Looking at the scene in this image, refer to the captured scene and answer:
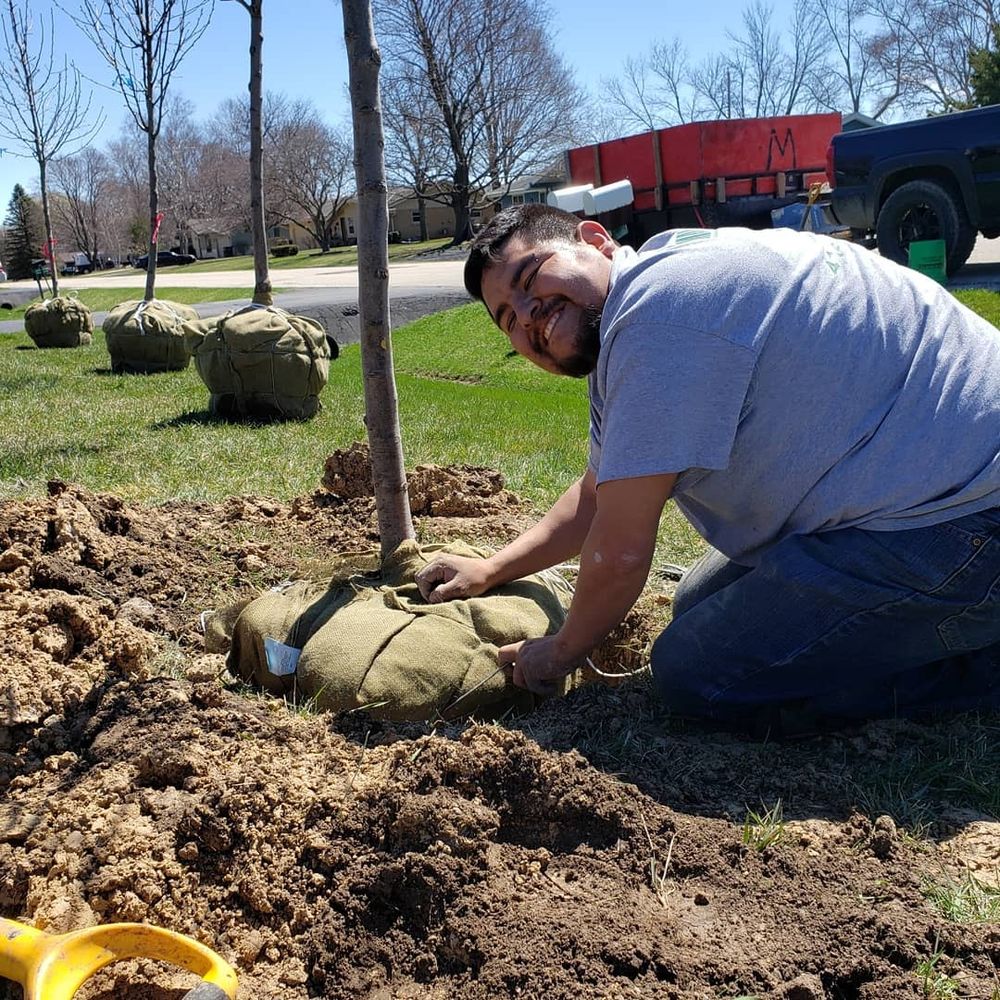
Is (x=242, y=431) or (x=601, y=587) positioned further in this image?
(x=242, y=431)

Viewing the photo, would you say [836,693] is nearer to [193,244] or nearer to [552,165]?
[552,165]

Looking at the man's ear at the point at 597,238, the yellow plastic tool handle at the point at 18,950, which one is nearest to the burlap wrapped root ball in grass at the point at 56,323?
the man's ear at the point at 597,238

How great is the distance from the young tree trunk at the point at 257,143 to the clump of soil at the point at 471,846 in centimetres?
767

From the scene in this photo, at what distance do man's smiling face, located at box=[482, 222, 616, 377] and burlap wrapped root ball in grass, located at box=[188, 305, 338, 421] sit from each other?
4.99m

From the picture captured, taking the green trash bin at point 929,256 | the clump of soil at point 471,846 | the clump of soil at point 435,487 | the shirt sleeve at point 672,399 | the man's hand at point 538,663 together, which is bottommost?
the clump of soil at point 471,846

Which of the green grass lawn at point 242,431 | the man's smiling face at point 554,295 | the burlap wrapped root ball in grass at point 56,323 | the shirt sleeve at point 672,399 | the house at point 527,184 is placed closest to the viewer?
the shirt sleeve at point 672,399

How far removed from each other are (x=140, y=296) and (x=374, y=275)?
966 inches

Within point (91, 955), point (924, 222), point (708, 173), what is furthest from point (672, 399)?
point (708, 173)

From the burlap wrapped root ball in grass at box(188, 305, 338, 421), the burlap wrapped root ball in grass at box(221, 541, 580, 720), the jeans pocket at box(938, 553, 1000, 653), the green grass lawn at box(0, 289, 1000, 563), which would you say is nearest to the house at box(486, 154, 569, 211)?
the green grass lawn at box(0, 289, 1000, 563)

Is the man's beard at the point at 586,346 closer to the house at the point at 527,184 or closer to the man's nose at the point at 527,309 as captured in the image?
the man's nose at the point at 527,309

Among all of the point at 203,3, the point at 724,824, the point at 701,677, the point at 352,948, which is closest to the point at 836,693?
the point at 701,677

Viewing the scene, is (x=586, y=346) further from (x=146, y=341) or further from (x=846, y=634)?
(x=146, y=341)

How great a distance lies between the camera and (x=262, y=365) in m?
7.31

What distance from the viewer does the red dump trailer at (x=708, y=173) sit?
65.8 feet
